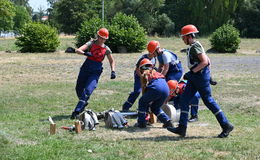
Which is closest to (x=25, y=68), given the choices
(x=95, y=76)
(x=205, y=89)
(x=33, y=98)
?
(x=33, y=98)

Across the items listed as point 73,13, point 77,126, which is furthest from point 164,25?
point 77,126

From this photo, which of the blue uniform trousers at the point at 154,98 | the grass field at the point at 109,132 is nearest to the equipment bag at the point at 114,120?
the grass field at the point at 109,132

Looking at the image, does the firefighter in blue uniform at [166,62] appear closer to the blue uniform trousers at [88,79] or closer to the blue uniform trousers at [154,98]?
the blue uniform trousers at [154,98]

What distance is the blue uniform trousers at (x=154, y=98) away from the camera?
7.87 m

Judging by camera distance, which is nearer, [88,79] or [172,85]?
[172,85]

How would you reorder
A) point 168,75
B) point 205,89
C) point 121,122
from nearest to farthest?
1. point 205,89
2. point 121,122
3. point 168,75

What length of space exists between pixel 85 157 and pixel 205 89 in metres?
2.46

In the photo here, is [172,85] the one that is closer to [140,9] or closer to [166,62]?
[166,62]

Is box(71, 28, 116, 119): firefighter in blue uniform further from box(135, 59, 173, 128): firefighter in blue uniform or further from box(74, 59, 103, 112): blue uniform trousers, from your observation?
box(135, 59, 173, 128): firefighter in blue uniform

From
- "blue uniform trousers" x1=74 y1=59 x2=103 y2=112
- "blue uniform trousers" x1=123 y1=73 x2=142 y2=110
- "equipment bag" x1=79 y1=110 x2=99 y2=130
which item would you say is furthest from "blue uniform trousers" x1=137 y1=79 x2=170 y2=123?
"blue uniform trousers" x1=123 y1=73 x2=142 y2=110

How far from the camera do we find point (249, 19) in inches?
2766

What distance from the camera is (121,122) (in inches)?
326

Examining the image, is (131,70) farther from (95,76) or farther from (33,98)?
(95,76)

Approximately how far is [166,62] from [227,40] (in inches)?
993
